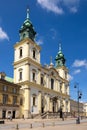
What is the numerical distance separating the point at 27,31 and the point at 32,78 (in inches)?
558

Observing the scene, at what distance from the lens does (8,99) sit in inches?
A: 2125

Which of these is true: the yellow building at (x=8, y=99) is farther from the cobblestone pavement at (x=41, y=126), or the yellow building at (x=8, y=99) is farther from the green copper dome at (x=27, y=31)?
the green copper dome at (x=27, y=31)

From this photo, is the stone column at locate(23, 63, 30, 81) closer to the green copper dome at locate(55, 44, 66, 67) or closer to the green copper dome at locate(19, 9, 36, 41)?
the green copper dome at locate(19, 9, 36, 41)

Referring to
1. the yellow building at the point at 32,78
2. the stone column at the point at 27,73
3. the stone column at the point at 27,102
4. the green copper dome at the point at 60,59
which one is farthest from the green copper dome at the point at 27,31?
the green copper dome at the point at 60,59

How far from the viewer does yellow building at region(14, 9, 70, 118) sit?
59.8m

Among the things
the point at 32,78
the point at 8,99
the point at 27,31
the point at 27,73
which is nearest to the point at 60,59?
the point at 27,31

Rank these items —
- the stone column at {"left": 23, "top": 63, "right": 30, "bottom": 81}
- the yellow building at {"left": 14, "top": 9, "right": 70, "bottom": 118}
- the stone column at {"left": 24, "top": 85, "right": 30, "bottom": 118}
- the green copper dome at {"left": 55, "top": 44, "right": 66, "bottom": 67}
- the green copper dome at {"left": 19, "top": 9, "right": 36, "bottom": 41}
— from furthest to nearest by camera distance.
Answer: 1. the green copper dome at {"left": 55, "top": 44, "right": 66, "bottom": 67}
2. the green copper dome at {"left": 19, "top": 9, "right": 36, "bottom": 41}
3. the stone column at {"left": 23, "top": 63, "right": 30, "bottom": 81}
4. the yellow building at {"left": 14, "top": 9, "right": 70, "bottom": 118}
5. the stone column at {"left": 24, "top": 85, "right": 30, "bottom": 118}

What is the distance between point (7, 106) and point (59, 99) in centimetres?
2807

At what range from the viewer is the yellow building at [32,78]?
2355 inches

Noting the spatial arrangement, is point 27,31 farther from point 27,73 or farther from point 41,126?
point 41,126

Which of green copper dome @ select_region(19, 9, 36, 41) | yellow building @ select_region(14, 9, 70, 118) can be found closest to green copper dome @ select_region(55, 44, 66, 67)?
yellow building @ select_region(14, 9, 70, 118)

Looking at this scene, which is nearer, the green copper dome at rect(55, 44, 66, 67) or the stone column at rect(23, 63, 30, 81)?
the stone column at rect(23, 63, 30, 81)

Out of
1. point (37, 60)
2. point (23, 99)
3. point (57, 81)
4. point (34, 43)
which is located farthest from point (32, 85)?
point (57, 81)

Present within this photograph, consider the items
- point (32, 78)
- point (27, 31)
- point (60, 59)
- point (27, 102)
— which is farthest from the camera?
point (60, 59)
